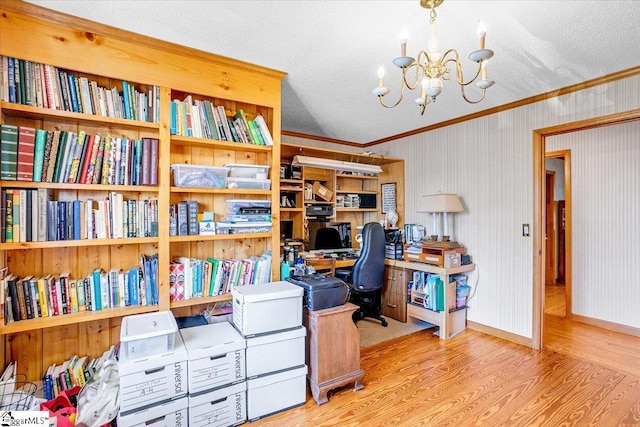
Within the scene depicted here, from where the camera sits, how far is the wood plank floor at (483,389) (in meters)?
1.95

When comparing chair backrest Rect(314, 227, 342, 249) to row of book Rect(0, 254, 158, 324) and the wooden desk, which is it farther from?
row of book Rect(0, 254, 158, 324)

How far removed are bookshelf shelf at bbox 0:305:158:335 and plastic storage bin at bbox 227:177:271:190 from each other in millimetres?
982

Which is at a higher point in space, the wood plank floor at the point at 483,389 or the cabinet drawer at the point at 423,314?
the cabinet drawer at the point at 423,314

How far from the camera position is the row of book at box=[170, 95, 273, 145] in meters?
2.17

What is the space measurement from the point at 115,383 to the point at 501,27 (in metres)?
2.99

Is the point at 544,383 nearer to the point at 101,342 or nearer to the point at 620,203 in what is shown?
the point at 620,203

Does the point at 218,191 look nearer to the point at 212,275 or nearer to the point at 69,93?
the point at 212,275

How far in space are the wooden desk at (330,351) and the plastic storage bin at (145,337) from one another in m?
0.88

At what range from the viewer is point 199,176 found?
223cm

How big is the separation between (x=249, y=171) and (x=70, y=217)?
45.2 inches

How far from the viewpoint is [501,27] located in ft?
6.08

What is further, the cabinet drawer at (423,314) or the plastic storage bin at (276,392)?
the cabinet drawer at (423,314)

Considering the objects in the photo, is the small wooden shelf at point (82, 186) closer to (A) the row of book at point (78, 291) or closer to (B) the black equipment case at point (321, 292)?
(A) the row of book at point (78, 291)

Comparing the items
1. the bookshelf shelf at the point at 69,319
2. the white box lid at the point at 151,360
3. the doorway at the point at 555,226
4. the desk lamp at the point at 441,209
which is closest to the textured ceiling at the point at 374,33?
the desk lamp at the point at 441,209
